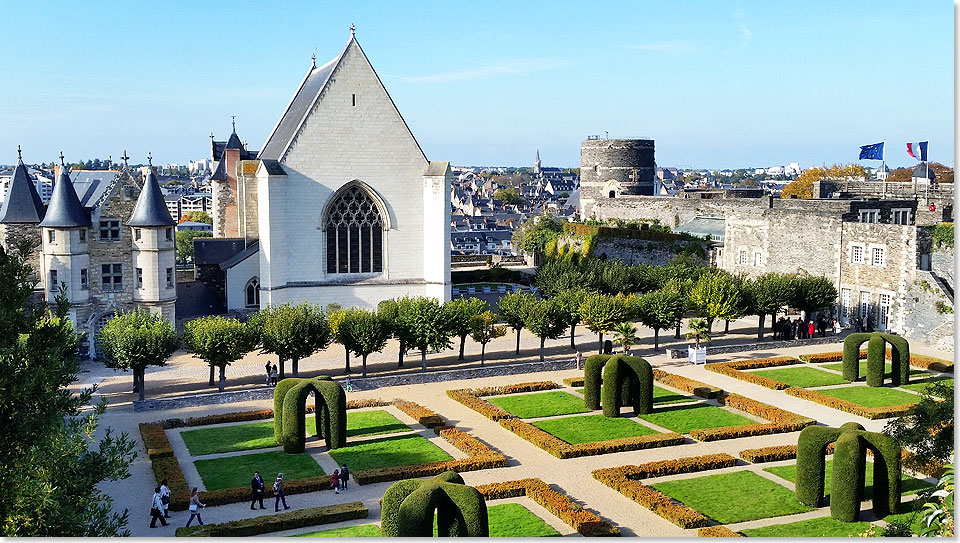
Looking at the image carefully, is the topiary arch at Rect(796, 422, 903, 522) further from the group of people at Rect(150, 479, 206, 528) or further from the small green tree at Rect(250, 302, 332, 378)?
the small green tree at Rect(250, 302, 332, 378)

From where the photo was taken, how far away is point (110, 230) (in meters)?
41.0

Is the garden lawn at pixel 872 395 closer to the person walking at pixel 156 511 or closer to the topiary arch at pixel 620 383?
the topiary arch at pixel 620 383

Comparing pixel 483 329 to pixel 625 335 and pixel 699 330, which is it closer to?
pixel 625 335

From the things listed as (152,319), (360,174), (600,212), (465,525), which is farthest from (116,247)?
(600,212)

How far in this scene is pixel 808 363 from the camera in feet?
131

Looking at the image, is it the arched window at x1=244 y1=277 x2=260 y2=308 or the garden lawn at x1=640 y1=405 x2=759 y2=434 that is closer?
the garden lawn at x1=640 y1=405 x2=759 y2=434

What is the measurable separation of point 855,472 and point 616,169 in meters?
60.2

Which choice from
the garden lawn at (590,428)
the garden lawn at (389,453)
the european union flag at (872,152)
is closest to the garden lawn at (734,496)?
the garden lawn at (590,428)

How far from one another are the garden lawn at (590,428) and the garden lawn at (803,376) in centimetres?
Result: 910

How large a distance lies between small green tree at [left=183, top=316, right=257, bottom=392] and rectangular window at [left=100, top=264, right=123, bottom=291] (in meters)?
8.72

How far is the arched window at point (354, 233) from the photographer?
146 feet

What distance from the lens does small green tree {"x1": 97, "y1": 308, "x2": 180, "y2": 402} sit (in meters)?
32.3

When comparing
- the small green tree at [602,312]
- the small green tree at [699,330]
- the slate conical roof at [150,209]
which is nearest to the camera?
the small green tree at [602,312]

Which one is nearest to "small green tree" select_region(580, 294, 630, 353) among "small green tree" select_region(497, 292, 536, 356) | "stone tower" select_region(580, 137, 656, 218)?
"small green tree" select_region(497, 292, 536, 356)
